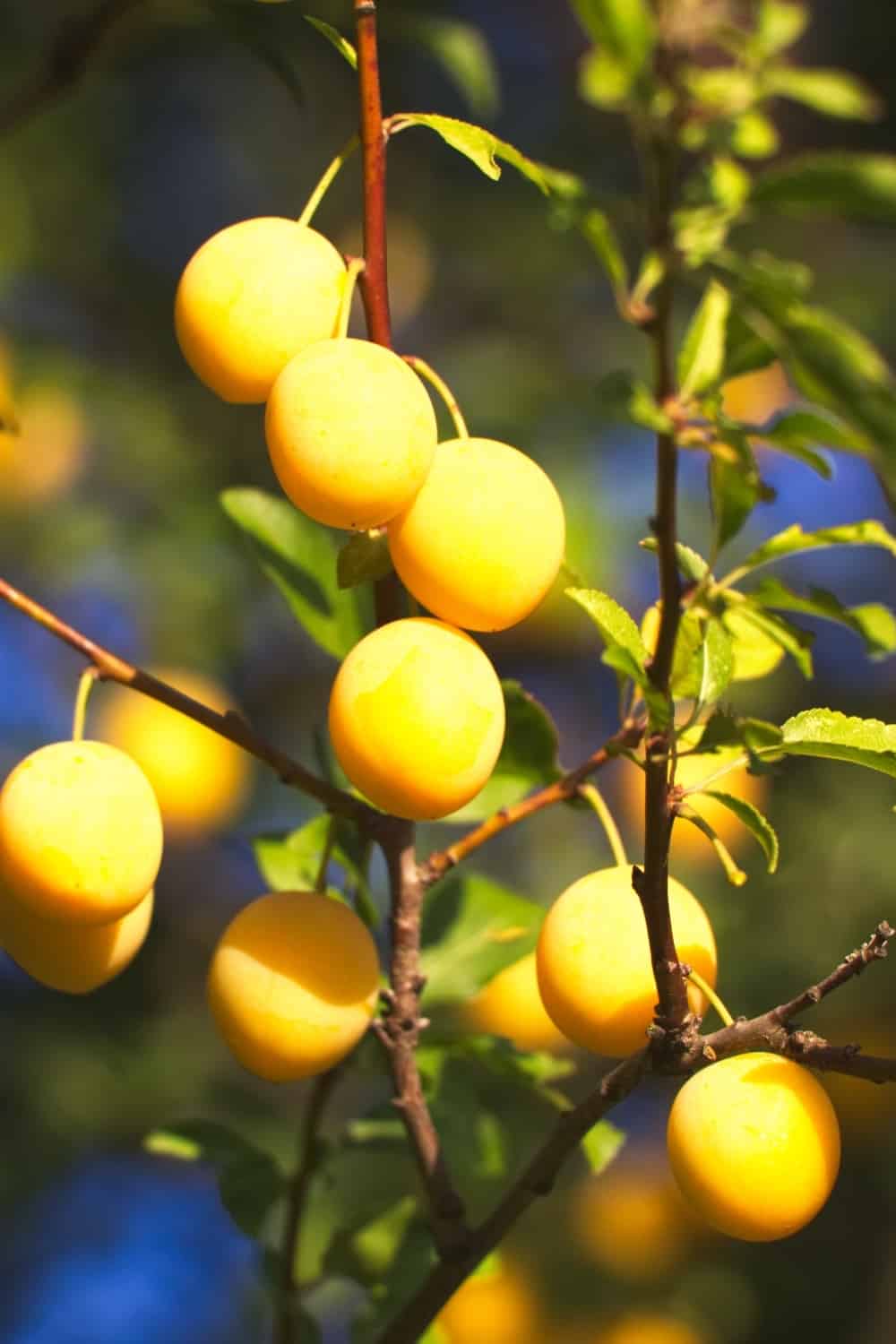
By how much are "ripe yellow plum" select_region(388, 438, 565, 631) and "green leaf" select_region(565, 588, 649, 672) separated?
2.1 inches

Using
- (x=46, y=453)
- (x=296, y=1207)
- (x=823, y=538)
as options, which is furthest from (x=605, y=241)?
(x=46, y=453)

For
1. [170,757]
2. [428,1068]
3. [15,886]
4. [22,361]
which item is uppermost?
[15,886]

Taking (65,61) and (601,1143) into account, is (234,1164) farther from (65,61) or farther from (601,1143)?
(65,61)

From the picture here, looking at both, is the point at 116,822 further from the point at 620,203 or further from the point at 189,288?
the point at 620,203

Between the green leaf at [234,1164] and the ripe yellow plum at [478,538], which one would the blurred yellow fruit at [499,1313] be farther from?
the ripe yellow plum at [478,538]

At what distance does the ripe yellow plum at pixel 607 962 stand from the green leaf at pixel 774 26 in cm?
41

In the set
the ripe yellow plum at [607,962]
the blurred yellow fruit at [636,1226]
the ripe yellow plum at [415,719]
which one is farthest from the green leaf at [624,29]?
the blurred yellow fruit at [636,1226]

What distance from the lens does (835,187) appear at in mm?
464

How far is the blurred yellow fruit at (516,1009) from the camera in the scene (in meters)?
1.35

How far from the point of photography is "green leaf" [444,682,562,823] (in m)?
0.88

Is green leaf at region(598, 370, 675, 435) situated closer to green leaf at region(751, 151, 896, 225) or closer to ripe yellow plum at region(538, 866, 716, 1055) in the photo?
green leaf at region(751, 151, 896, 225)

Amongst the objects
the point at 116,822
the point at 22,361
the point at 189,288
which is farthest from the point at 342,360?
the point at 22,361

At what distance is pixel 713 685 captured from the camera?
0.62 meters

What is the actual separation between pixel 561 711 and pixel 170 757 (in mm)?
Answer: 658
